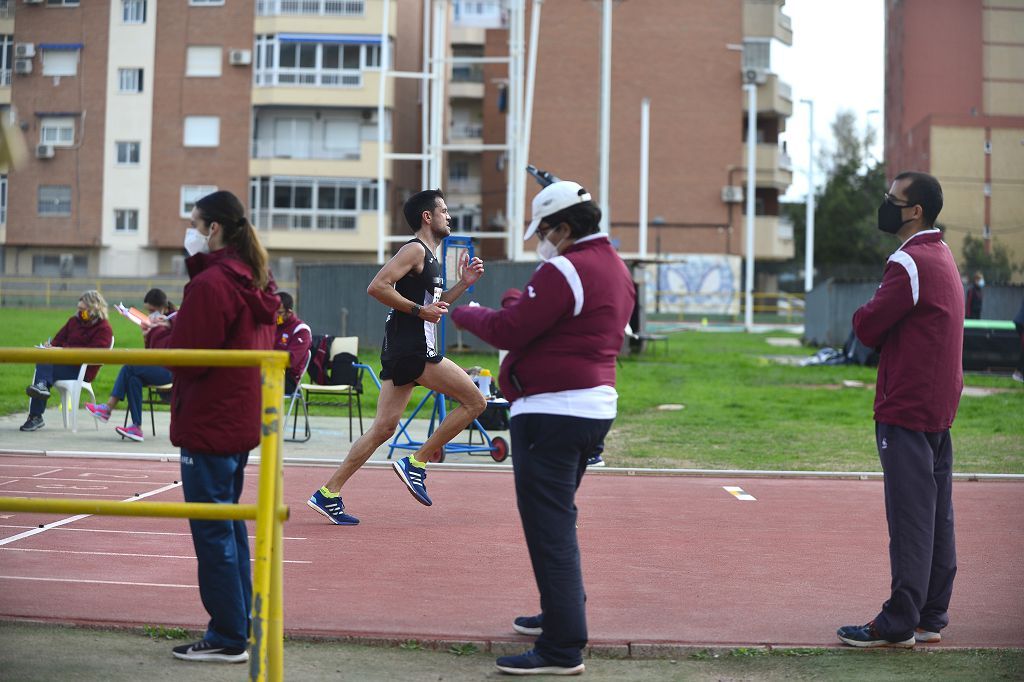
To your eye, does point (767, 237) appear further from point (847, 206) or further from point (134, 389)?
point (134, 389)

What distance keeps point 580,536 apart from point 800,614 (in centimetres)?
248

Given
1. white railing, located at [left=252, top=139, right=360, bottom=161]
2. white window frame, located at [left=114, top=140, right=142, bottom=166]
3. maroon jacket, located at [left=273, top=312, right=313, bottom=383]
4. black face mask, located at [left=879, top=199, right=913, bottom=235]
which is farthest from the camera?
white railing, located at [left=252, top=139, right=360, bottom=161]

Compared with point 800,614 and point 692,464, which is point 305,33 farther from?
point 800,614

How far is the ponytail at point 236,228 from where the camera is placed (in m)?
5.70

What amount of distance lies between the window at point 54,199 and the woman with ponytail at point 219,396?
59845 millimetres

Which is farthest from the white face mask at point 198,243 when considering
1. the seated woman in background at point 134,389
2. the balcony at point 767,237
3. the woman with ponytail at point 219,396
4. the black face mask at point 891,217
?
the balcony at point 767,237

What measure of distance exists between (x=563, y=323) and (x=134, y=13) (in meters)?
53.3

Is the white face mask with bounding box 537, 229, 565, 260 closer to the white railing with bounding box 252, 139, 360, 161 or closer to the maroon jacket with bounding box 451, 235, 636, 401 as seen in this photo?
the maroon jacket with bounding box 451, 235, 636, 401

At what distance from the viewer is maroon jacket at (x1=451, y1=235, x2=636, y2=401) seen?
547cm

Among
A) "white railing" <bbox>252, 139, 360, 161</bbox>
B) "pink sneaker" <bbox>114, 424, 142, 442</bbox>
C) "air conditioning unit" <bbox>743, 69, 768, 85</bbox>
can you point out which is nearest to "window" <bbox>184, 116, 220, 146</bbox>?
"white railing" <bbox>252, 139, 360, 161</bbox>

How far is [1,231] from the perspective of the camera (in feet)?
203

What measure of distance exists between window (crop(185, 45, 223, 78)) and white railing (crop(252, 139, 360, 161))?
155 inches

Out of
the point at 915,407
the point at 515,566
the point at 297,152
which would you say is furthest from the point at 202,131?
the point at 915,407

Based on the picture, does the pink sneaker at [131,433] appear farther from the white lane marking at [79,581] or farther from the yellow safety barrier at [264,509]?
the yellow safety barrier at [264,509]
